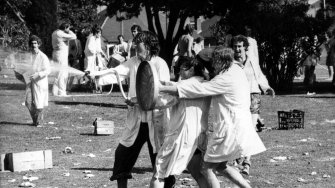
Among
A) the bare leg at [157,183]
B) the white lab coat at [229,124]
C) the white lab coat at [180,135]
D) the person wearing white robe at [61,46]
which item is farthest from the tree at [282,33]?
the bare leg at [157,183]

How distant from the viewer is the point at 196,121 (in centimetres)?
824

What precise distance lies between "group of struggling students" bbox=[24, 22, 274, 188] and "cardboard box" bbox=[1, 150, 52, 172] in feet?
8.78

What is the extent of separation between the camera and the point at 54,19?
57.8 metres

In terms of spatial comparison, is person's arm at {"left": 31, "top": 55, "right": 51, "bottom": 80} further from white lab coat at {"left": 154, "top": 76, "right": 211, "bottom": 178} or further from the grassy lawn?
white lab coat at {"left": 154, "top": 76, "right": 211, "bottom": 178}

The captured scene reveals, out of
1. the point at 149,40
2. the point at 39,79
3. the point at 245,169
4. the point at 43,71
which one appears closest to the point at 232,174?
the point at 149,40

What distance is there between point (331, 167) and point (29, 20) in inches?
2122

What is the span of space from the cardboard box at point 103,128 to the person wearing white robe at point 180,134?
7288mm

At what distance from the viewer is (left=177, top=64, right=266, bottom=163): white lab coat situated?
8.34 m

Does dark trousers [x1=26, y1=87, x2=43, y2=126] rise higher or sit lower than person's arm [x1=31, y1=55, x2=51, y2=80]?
lower

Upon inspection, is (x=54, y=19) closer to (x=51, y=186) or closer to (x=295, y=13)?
(x=295, y=13)

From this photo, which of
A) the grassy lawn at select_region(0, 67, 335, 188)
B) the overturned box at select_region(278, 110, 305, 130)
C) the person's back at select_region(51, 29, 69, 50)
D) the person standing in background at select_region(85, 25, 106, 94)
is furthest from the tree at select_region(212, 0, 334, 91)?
the overturned box at select_region(278, 110, 305, 130)

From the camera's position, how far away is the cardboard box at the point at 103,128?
15516mm

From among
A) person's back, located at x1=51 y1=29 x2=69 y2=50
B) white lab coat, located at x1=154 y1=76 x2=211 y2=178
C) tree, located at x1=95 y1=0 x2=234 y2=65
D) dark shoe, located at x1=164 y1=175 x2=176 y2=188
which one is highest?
tree, located at x1=95 y1=0 x2=234 y2=65

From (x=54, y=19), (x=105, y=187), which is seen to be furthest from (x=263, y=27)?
(x=54, y=19)
